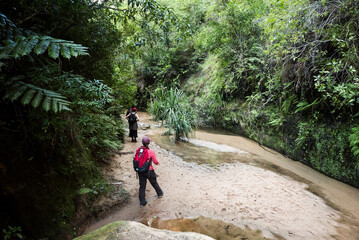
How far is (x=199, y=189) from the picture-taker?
196 inches

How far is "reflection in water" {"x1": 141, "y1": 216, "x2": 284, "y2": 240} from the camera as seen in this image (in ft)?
11.6

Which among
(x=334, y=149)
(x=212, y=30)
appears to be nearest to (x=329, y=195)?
(x=334, y=149)

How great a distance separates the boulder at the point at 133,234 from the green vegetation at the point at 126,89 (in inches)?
49.6

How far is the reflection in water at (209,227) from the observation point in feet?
11.6

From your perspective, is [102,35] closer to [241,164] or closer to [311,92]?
[241,164]

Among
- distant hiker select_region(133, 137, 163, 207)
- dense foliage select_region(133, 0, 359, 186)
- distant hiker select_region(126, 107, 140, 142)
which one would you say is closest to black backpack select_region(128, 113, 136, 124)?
distant hiker select_region(126, 107, 140, 142)

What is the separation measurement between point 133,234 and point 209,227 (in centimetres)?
179

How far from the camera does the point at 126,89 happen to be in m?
6.56

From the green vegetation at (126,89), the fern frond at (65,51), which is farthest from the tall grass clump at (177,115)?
the fern frond at (65,51)

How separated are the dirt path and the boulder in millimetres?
1517

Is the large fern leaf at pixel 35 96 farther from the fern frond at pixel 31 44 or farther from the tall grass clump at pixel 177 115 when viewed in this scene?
the tall grass clump at pixel 177 115

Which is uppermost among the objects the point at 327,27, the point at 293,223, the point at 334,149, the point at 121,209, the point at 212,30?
the point at 212,30

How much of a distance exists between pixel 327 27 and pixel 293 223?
5.69 meters

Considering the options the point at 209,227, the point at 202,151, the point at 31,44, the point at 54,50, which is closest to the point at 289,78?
the point at 202,151
